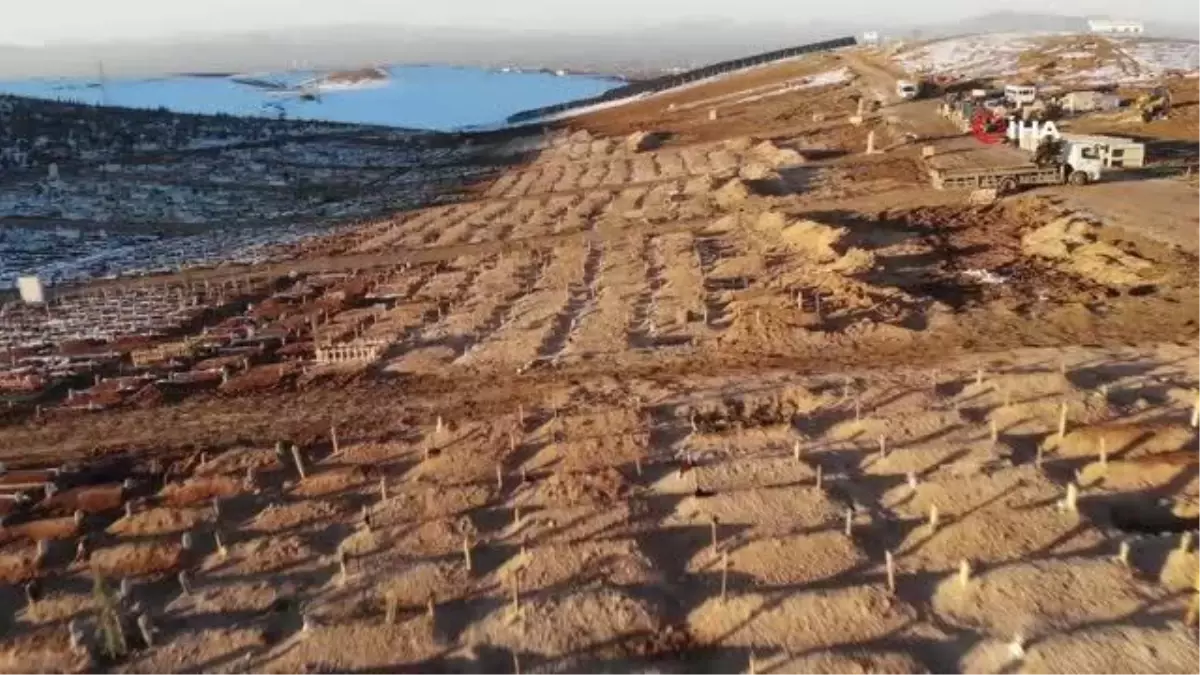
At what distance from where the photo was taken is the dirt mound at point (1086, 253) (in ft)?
83.0

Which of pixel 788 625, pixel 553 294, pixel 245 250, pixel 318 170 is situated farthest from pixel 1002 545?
pixel 318 170

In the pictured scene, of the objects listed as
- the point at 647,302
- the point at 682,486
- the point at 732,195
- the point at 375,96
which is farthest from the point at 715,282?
the point at 375,96

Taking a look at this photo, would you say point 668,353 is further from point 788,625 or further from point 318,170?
point 318,170

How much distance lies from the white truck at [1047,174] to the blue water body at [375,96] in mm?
68031

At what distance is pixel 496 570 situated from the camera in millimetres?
13680

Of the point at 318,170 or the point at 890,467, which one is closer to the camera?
the point at 890,467

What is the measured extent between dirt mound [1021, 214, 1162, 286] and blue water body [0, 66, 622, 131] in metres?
75.2

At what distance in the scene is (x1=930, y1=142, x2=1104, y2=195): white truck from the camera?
1426 inches

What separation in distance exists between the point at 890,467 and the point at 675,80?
95.5m

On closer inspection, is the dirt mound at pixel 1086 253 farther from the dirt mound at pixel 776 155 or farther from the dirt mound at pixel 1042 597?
the dirt mound at pixel 776 155

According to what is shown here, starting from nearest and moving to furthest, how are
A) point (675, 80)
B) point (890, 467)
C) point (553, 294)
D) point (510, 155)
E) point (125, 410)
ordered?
point (890, 467) < point (125, 410) < point (553, 294) < point (510, 155) < point (675, 80)

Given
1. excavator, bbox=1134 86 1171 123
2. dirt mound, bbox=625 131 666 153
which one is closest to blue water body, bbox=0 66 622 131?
dirt mound, bbox=625 131 666 153

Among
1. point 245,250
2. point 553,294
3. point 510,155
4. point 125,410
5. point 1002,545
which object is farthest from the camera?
point 510,155

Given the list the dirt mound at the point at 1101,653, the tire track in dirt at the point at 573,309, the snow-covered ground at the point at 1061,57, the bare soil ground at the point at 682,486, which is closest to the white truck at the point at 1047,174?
the bare soil ground at the point at 682,486
